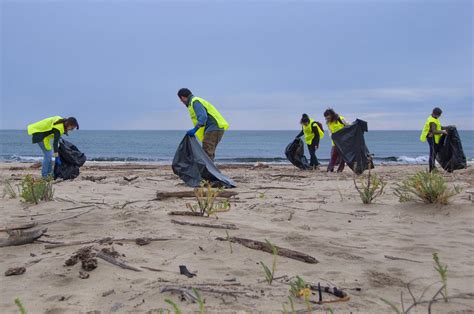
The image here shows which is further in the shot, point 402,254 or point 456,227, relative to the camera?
point 456,227

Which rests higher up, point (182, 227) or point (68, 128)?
point (68, 128)

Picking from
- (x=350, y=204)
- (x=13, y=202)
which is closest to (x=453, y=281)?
(x=350, y=204)

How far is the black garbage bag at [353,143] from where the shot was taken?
10.4 metres

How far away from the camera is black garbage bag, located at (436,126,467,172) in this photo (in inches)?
413

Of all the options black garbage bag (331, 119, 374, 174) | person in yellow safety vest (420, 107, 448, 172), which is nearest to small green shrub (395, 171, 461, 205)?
black garbage bag (331, 119, 374, 174)

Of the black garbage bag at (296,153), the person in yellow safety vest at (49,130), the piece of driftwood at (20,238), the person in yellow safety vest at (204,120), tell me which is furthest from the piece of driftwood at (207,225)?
the black garbage bag at (296,153)

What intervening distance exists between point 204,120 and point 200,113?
129 millimetres

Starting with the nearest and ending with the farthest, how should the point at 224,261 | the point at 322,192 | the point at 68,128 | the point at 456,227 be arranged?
the point at 224,261
the point at 456,227
the point at 322,192
the point at 68,128

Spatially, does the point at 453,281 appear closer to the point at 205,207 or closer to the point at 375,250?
the point at 375,250

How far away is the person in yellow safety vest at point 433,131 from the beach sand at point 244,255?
217 inches

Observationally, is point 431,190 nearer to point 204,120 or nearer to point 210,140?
point 204,120

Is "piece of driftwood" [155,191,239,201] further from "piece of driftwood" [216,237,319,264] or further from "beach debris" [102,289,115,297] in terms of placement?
"beach debris" [102,289,115,297]

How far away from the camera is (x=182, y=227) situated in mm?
3836

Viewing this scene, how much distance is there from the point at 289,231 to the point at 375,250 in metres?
0.75
